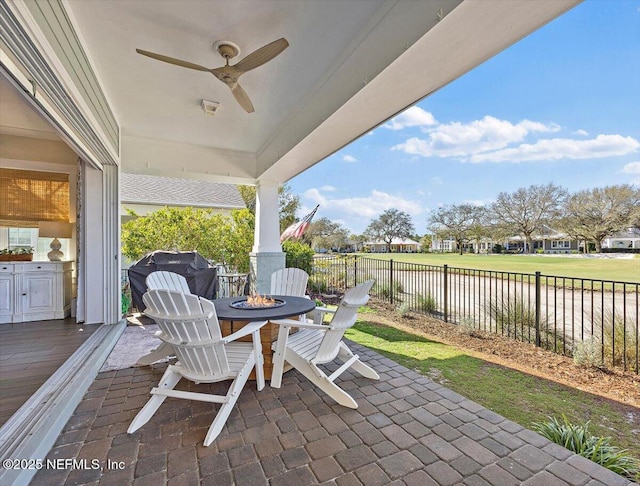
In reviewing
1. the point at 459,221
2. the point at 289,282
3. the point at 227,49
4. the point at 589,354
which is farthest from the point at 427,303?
the point at 459,221

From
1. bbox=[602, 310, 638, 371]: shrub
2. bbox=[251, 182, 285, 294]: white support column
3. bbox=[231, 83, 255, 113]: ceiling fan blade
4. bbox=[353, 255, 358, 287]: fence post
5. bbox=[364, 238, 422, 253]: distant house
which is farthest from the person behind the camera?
bbox=[364, 238, 422, 253]: distant house

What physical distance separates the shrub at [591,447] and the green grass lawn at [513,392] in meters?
0.13

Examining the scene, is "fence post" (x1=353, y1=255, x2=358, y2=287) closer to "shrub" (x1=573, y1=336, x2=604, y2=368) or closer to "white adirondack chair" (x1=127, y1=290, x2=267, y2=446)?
"shrub" (x1=573, y1=336, x2=604, y2=368)

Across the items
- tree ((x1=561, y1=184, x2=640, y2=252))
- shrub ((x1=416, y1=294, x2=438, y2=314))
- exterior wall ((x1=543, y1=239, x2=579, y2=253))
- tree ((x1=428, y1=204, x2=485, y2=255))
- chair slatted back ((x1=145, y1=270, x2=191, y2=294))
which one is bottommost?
shrub ((x1=416, y1=294, x2=438, y2=314))

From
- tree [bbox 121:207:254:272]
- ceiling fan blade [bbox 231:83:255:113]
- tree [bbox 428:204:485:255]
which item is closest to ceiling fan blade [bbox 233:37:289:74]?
ceiling fan blade [bbox 231:83:255:113]

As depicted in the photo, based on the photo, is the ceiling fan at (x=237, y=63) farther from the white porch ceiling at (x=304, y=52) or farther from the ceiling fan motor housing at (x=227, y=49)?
the white porch ceiling at (x=304, y=52)

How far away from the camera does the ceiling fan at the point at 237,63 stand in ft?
7.65

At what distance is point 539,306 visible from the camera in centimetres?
396

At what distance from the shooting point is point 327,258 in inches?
357

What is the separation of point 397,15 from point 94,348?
4413 mm

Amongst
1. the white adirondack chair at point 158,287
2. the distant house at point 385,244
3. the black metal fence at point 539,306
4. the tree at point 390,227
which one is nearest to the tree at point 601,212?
the black metal fence at point 539,306

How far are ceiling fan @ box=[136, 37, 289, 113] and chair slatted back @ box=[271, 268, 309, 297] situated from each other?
2.27m

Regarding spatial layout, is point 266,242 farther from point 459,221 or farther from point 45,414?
point 459,221

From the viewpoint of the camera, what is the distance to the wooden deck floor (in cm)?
232
